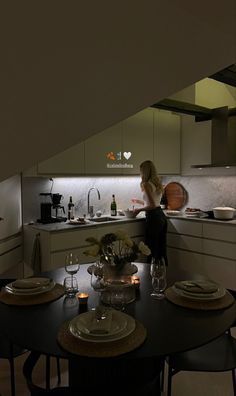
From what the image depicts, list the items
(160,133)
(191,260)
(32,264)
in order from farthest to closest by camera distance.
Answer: (160,133) < (191,260) < (32,264)

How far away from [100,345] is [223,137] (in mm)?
3547

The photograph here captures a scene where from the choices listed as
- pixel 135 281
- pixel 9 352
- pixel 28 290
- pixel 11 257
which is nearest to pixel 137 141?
pixel 11 257

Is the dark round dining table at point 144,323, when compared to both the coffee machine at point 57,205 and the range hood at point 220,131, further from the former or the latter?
the range hood at point 220,131

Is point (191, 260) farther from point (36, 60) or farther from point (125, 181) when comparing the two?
point (36, 60)

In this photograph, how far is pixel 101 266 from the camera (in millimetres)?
1817

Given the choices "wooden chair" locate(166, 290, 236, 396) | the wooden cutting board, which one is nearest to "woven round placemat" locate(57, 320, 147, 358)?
"wooden chair" locate(166, 290, 236, 396)

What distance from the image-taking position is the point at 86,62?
895 mm

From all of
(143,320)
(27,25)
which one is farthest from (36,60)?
(143,320)

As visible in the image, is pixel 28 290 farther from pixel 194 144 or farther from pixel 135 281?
pixel 194 144

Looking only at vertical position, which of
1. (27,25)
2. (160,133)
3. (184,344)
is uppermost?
(160,133)

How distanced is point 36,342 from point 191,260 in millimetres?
3277

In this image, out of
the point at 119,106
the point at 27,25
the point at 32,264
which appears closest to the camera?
the point at 27,25

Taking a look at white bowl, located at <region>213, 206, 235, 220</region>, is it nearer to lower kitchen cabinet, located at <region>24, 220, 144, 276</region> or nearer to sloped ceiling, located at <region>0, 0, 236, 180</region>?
lower kitchen cabinet, located at <region>24, 220, 144, 276</region>

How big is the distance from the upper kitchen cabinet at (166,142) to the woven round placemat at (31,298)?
10.5ft
